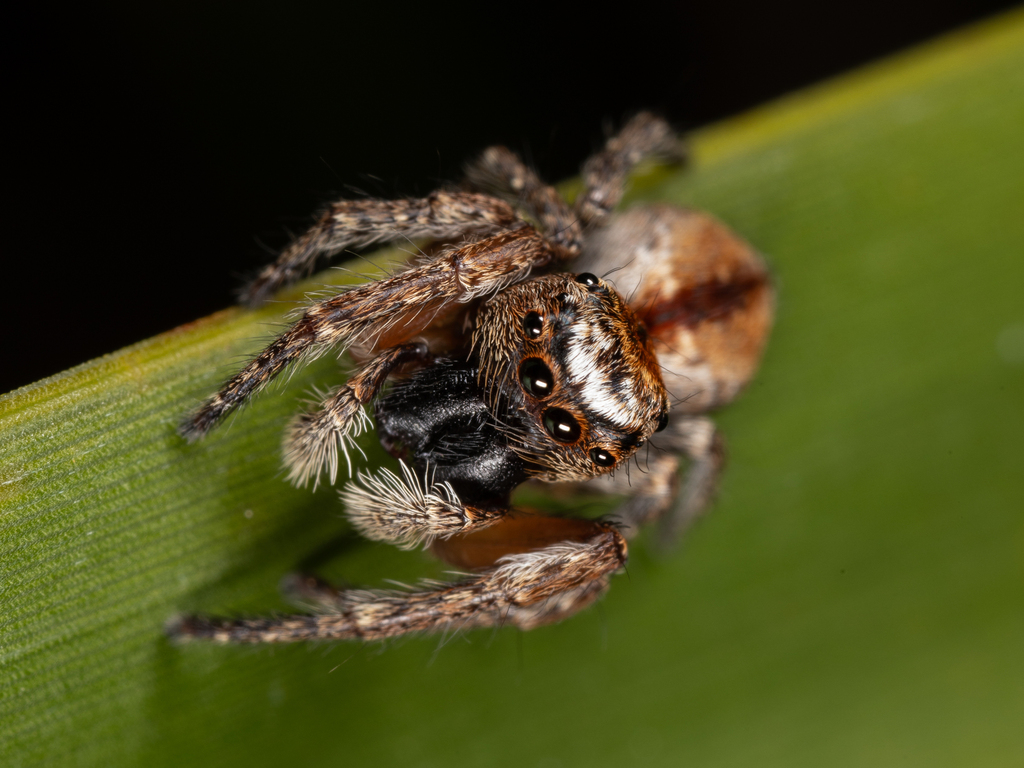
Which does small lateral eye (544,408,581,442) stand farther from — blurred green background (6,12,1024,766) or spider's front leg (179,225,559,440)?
blurred green background (6,12,1024,766)

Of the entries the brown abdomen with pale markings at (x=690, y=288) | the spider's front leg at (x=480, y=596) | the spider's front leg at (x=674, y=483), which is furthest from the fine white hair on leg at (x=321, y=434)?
the brown abdomen with pale markings at (x=690, y=288)

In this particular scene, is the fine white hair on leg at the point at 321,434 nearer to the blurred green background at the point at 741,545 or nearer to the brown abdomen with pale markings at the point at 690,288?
the blurred green background at the point at 741,545

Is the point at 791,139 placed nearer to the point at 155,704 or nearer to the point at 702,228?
the point at 702,228

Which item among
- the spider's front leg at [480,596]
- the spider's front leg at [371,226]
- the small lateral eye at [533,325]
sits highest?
the spider's front leg at [371,226]

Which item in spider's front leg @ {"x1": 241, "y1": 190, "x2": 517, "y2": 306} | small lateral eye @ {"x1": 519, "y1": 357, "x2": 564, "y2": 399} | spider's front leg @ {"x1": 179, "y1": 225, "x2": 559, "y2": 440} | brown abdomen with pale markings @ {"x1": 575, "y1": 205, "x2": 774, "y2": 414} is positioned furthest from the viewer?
brown abdomen with pale markings @ {"x1": 575, "y1": 205, "x2": 774, "y2": 414}

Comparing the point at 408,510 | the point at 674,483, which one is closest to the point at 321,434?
the point at 408,510

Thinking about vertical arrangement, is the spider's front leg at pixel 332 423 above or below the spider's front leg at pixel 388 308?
below

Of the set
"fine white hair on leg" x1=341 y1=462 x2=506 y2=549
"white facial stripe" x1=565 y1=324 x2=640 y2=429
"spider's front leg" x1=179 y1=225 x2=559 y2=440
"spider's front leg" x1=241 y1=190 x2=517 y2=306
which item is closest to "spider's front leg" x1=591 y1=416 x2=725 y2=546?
"white facial stripe" x1=565 y1=324 x2=640 y2=429

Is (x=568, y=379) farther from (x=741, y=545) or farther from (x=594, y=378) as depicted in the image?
(x=741, y=545)
